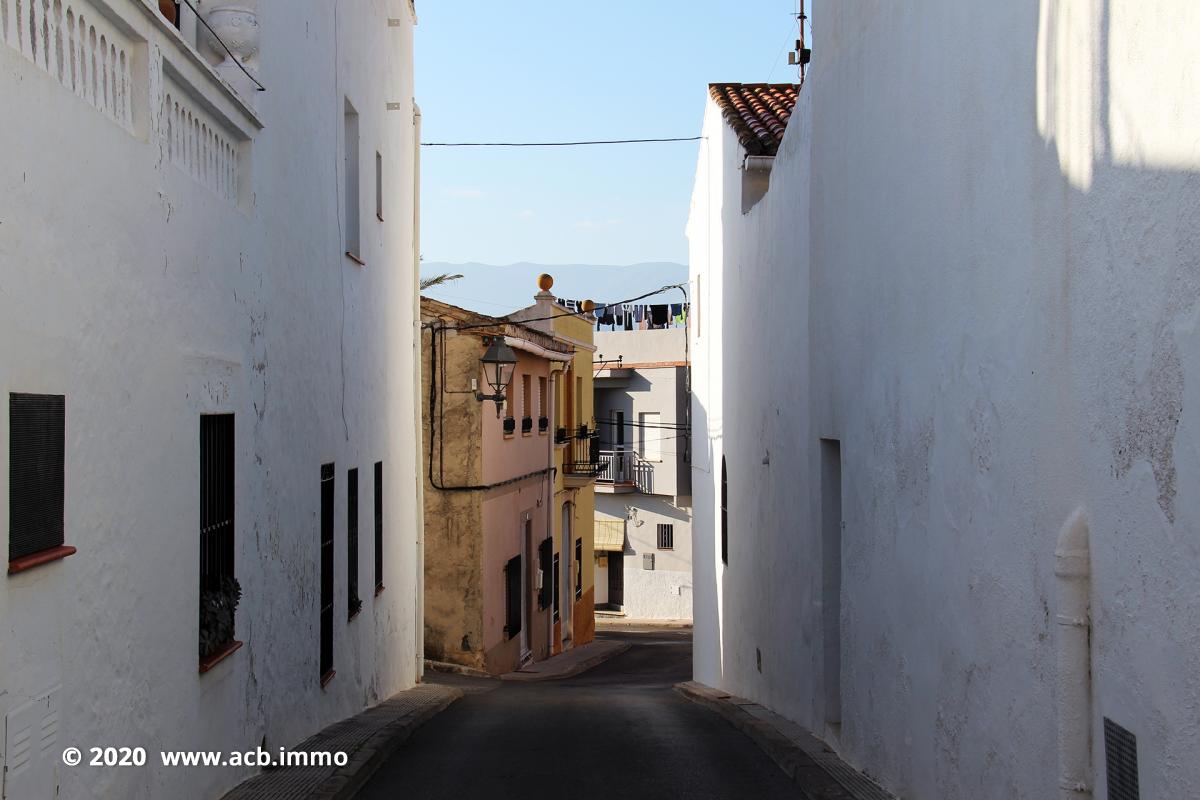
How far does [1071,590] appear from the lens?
467cm

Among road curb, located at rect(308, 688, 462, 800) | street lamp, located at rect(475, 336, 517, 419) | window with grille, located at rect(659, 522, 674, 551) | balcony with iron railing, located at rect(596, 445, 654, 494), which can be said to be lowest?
window with grille, located at rect(659, 522, 674, 551)

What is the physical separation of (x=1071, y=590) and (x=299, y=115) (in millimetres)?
6495

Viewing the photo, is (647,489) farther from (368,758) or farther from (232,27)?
(232,27)

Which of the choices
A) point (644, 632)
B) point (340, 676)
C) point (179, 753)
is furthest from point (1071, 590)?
point (644, 632)

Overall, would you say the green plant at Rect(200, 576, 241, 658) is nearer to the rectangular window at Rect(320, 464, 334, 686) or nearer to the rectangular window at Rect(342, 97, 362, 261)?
the rectangular window at Rect(320, 464, 334, 686)

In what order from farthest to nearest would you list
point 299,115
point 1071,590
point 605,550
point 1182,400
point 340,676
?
point 605,550 < point 340,676 < point 299,115 < point 1071,590 < point 1182,400

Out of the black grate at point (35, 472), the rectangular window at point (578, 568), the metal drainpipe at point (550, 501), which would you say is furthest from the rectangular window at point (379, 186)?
the rectangular window at point (578, 568)

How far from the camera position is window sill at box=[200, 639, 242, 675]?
6.61 m

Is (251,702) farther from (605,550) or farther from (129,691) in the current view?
(605,550)

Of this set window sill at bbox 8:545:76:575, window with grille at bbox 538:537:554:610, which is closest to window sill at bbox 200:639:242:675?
window sill at bbox 8:545:76:575

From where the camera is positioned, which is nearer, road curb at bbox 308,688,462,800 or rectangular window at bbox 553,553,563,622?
road curb at bbox 308,688,462,800

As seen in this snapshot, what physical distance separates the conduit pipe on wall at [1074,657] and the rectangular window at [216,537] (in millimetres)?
4361

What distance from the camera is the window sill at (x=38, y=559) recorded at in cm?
414

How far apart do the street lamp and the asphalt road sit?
496cm
